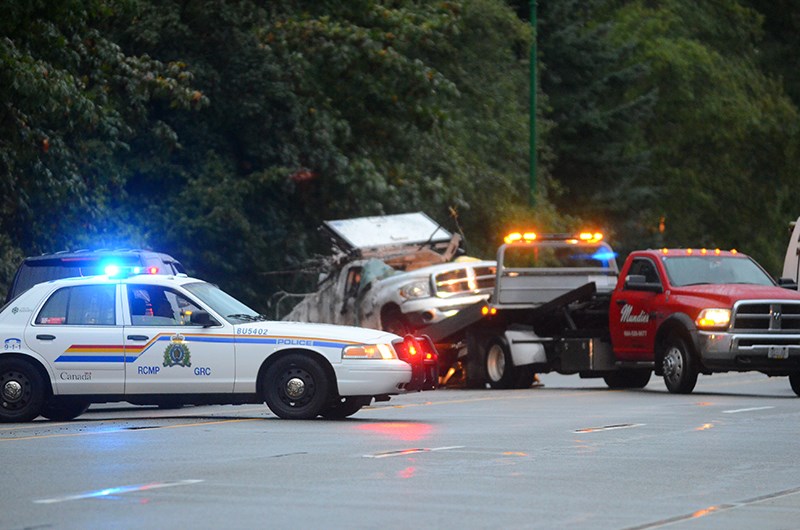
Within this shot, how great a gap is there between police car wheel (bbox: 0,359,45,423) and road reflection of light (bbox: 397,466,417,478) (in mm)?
6662

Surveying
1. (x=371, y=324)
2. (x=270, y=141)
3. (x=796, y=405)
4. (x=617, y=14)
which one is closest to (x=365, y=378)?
(x=796, y=405)

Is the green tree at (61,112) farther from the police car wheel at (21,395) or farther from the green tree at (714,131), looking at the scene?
the green tree at (714,131)

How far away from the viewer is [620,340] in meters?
26.2

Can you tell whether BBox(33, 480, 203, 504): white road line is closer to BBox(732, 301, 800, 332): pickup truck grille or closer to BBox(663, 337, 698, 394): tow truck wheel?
BBox(663, 337, 698, 394): tow truck wheel

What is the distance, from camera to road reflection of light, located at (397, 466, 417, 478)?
12.9 meters

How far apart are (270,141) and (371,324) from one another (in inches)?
295

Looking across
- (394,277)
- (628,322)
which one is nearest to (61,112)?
(394,277)

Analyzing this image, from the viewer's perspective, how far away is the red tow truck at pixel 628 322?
2439cm

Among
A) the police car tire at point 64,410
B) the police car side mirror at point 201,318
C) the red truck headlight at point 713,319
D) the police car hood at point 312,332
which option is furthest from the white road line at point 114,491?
the red truck headlight at point 713,319

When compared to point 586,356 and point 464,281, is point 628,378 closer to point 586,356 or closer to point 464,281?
point 586,356

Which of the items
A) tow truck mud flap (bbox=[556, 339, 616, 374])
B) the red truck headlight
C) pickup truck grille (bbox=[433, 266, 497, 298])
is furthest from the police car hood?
pickup truck grille (bbox=[433, 266, 497, 298])

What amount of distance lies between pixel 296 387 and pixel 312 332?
1.87ft

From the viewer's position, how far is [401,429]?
17.6 m

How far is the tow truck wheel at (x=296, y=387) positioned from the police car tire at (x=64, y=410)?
211 cm
